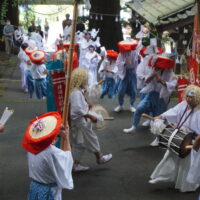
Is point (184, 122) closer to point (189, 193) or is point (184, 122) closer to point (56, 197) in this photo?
point (189, 193)

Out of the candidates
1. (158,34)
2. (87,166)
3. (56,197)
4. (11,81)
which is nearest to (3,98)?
(11,81)

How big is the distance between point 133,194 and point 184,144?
3.68 ft

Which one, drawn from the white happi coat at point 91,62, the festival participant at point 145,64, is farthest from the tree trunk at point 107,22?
the festival participant at point 145,64

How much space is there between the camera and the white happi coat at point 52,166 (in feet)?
15.0

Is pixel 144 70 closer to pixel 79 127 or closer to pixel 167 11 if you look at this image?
pixel 167 11

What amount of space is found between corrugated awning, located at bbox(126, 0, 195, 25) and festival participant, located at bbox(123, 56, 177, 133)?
1.22 m

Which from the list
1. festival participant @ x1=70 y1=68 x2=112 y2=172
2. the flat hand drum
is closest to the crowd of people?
festival participant @ x1=70 y1=68 x2=112 y2=172

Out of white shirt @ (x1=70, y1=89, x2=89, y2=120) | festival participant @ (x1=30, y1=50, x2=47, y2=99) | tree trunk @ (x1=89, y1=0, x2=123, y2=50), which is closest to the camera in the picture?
white shirt @ (x1=70, y1=89, x2=89, y2=120)

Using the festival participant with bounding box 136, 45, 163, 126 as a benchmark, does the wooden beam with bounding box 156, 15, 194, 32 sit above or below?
above

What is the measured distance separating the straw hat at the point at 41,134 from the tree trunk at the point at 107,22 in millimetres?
15404

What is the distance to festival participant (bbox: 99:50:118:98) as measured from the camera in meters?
11.9

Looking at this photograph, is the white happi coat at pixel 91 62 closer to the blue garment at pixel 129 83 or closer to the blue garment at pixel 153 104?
the blue garment at pixel 129 83

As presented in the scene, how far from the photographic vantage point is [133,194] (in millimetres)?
6613

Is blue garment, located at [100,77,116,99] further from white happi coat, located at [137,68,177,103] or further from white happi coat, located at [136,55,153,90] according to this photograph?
white happi coat, located at [137,68,177,103]
